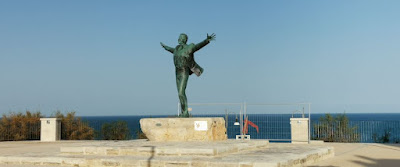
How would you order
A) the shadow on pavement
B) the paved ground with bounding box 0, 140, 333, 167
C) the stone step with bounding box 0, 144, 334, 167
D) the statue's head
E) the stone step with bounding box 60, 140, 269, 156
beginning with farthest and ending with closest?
the statue's head → the shadow on pavement → the stone step with bounding box 60, 140, 269, 156 → the paved ground with bounding box 0, 140, 333, 167 → the stone step with bounding box 0, 144, 334, 167

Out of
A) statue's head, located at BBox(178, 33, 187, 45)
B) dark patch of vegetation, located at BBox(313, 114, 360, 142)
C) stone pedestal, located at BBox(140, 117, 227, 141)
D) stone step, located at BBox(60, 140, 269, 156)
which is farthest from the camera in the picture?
dark patch of vegetation, located at BBox(313, 114, 360, 142)

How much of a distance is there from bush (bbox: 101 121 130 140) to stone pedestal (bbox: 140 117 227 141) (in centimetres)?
→ 932

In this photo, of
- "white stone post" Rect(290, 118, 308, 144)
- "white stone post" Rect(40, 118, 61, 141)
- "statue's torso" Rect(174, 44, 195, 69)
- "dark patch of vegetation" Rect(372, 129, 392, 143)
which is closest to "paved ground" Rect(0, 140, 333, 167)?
"statue's torso" Rect(174, 44, 195, 69)

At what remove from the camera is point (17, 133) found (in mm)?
21406

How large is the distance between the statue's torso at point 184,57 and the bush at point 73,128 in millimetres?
10493

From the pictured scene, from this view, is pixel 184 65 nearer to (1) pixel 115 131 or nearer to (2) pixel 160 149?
(2) pixel 160 149

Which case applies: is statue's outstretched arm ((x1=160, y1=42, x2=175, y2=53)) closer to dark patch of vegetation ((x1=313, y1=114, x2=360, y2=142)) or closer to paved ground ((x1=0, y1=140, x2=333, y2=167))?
paved ground ((x1=0, y1=140, x2=333, y2=167))

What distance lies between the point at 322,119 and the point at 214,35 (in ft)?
32.3

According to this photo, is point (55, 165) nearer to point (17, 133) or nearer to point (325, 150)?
point (325, 150)

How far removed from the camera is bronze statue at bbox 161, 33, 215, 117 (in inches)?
521

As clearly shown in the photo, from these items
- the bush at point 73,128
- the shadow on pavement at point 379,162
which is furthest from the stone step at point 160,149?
the bush at point 73,128

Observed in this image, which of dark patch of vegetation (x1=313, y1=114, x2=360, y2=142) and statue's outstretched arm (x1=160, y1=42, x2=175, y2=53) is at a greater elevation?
statue's outstretched arm (x1=160, y1=42, x2=175, y2=53)

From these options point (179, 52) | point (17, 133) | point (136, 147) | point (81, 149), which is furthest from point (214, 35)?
point (17, 133)

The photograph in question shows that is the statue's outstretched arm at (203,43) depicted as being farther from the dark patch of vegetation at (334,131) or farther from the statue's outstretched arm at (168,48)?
the dark patch of vegetation at (334,131)
